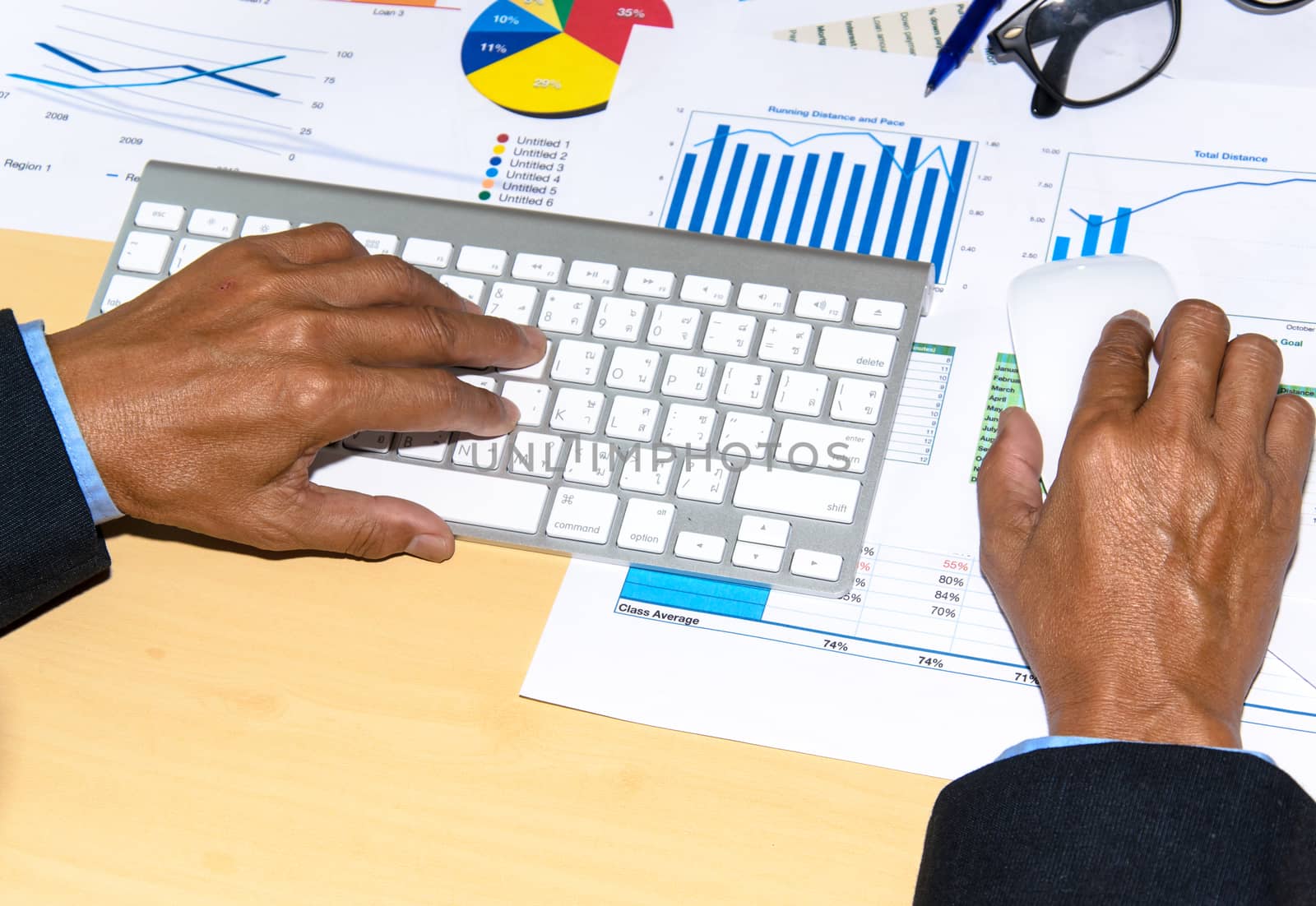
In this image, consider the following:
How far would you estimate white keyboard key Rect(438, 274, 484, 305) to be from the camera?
83 cm

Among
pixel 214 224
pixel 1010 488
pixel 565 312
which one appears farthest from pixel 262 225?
pixel 1010 488

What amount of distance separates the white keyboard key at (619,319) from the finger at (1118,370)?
0.94 feet

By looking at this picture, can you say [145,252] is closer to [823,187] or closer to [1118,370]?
[823,187]

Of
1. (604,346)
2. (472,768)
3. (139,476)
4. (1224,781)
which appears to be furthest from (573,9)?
(1224,781)

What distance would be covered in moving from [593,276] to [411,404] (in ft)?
0.53

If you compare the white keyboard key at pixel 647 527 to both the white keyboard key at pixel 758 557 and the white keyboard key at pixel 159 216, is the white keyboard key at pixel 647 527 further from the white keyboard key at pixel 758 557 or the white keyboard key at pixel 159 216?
the white keyboard key at pixel 159 216

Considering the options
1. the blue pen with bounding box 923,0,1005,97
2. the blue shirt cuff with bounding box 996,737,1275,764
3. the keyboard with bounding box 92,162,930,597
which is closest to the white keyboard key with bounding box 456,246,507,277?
the keyboard with bounding box 92,162,930,597

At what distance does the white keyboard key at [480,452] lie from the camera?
777 mm

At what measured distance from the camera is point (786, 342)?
0.77 meters

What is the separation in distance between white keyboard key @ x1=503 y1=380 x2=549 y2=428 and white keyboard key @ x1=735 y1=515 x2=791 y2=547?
16 cm

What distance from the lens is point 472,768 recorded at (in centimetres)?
69

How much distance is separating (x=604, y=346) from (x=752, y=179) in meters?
0.20

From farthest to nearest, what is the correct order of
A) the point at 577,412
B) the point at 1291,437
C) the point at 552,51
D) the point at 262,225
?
the point at 552,51, the point at 262,225, the point at 577,412, the point at 1291,437

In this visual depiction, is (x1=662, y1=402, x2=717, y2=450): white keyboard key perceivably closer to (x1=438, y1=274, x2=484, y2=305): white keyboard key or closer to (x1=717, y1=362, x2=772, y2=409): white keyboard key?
(x1=717, y1=362, x2=772, y2=409): white keyboard key
